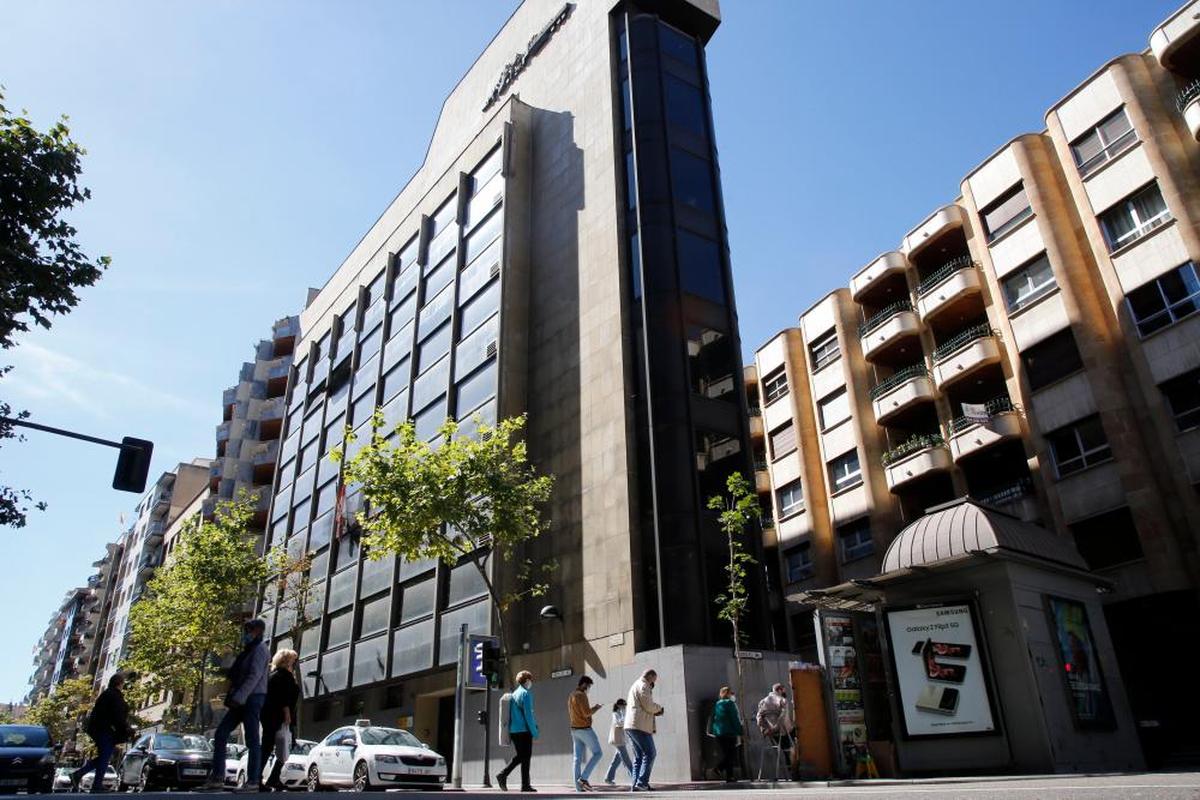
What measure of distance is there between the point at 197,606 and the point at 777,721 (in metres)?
26.6

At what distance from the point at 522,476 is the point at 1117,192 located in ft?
66.1

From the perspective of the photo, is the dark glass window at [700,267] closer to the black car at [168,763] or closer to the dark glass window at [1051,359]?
the dark glass window at [1051,359]

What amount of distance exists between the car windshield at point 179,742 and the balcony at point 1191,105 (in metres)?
31.1

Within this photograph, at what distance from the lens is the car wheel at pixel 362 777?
52.9 feet

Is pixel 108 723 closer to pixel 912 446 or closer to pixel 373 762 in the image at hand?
pixel 373 762

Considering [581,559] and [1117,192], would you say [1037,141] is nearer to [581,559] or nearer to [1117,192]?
[1117,192]

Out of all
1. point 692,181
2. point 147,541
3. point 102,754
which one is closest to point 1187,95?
point 692,181

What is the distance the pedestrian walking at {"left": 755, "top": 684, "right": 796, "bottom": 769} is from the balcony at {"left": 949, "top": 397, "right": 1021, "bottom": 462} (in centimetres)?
1670

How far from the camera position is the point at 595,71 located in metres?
29.1

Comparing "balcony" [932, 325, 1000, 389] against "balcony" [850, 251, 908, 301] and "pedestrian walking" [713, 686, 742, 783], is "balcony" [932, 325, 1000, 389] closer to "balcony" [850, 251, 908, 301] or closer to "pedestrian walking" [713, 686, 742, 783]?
"balcony" [850, 251, 908, 301]

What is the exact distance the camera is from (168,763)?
1947 centimetres

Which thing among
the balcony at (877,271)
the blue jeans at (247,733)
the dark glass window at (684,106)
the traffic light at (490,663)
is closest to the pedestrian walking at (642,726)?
the blue jeans at (247,733)

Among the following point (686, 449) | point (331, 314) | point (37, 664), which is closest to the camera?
point (686, 449)

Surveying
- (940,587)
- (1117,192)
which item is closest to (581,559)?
(940,587)
